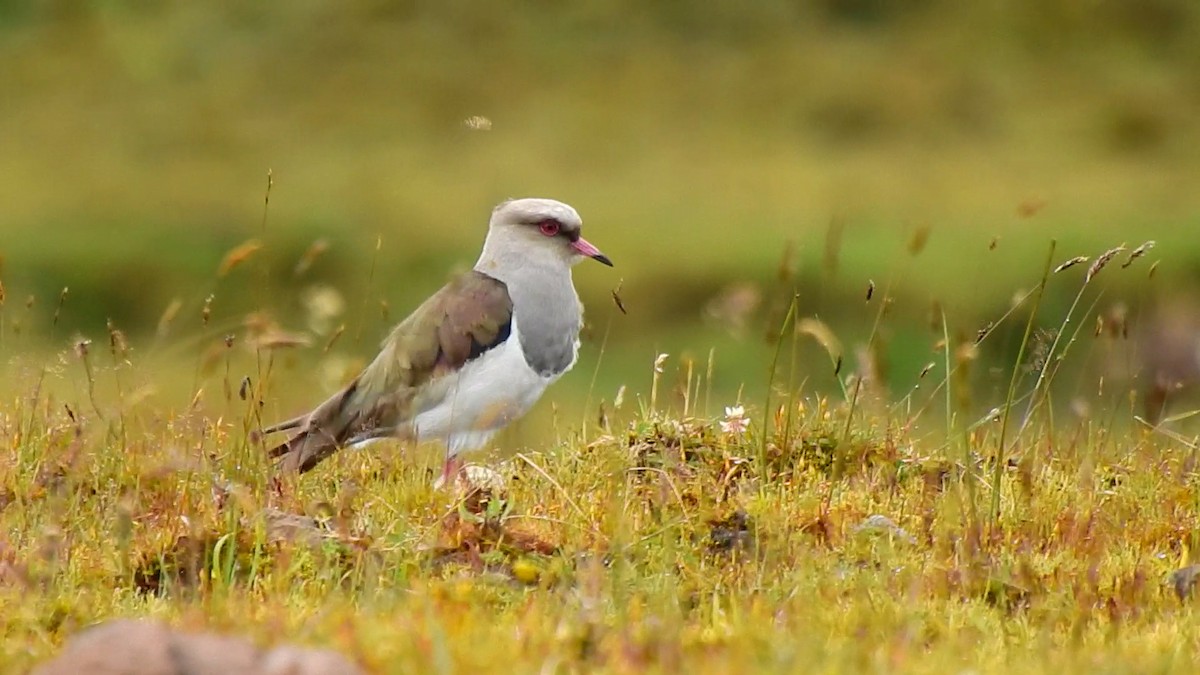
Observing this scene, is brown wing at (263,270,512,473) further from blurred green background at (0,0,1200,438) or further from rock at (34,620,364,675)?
blurred green background at (0,0,1200,438)

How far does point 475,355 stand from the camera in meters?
8.64

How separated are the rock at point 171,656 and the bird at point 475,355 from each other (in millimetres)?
3649

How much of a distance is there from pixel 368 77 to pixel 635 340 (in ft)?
38.0

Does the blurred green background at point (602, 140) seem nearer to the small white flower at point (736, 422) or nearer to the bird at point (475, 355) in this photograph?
the bird at point (475, 355)

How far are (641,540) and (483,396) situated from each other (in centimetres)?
170

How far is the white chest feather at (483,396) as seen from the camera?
8.52 meters

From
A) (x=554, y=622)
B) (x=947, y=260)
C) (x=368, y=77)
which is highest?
(x=368, y=77)

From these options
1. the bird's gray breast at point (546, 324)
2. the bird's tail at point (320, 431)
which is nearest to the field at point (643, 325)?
the bird's tail at point (320, 431)

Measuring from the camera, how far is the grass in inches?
221

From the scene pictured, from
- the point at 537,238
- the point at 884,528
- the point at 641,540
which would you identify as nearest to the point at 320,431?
the point at 537,238

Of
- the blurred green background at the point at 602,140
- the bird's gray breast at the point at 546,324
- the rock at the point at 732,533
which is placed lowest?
the rock at the point at 732,533

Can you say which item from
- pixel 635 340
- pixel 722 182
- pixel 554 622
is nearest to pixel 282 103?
pixel 722 182

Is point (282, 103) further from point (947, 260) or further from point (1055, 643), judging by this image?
point (1055, 643)

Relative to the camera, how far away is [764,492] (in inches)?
299
